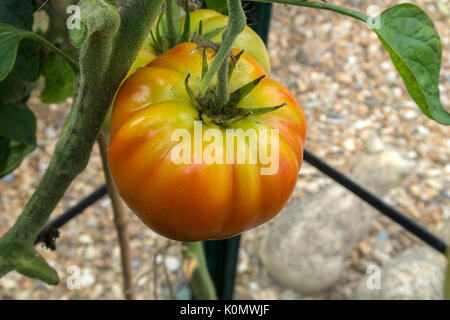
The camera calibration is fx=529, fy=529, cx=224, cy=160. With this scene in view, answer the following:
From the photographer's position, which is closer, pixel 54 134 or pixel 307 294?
pixel 307 294

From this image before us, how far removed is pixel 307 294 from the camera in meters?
1.36

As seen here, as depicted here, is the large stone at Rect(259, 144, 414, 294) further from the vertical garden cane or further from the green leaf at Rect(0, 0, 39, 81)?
the green leaf at Rect(0, 0, 39, 81)

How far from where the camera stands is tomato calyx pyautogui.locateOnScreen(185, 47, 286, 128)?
0.39m

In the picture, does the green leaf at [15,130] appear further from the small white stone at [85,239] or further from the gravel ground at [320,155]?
the small white stone at [85,239]

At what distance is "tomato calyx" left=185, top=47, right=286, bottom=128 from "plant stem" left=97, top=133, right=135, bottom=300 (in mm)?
221

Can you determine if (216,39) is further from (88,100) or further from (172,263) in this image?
(172,263)

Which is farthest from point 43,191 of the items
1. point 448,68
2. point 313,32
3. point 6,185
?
point 448,68

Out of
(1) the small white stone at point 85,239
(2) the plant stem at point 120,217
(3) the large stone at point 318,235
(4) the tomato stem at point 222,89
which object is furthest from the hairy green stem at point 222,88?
(1) the small white stone at point 85,239

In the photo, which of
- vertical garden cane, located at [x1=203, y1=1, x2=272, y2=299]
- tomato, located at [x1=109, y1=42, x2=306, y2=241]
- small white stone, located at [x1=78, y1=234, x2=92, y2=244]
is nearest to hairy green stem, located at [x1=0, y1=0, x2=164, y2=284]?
tomato, located at [x1=109, y1=42, x2=306, y2=241]

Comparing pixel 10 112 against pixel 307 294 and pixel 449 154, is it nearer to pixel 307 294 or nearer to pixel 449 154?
pixel 307 294

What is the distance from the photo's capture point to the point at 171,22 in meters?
0.44

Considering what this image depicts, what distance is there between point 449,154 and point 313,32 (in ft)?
2.12

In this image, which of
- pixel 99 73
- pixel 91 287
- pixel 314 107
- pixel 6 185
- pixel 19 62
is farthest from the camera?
pixel 314 107

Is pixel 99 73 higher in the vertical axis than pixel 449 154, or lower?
higher
